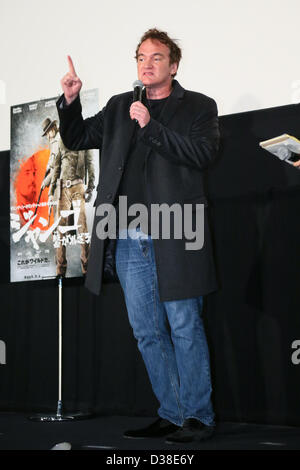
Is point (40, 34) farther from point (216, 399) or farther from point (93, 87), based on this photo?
point (216, 399)

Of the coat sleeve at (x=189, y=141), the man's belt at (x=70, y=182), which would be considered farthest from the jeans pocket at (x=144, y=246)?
the man's belt at (x=70, y=182)

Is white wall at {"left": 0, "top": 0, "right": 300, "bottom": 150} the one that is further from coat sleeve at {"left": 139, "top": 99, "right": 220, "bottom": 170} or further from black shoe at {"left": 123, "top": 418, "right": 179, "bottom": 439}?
black shoe at {"left": 123, "top": 418, "right": 179, "bottom": 439}

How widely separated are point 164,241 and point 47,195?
1.24 metres

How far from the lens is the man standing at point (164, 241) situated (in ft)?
6.84

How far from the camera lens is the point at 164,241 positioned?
7.07ft

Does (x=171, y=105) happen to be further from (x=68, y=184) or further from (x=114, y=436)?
(x=114, y=436)

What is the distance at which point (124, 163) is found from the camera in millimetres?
2201

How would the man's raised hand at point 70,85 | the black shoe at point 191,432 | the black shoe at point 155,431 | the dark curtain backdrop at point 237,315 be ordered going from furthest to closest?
the dark curtain backdrop at point 237,315
the man's raised hand at point 70,85
the black shoe at point 155,431
the black shoe at point 191,432

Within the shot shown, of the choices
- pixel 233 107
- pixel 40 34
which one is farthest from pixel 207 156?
pixel 40 34

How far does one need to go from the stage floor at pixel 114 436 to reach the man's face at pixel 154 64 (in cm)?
135

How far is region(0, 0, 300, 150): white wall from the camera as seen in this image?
2.81 m

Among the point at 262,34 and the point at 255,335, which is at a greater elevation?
the point at 262,34

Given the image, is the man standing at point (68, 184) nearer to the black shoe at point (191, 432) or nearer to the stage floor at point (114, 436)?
the stage floor at point (114, 436)

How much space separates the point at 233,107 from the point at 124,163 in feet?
3.01
